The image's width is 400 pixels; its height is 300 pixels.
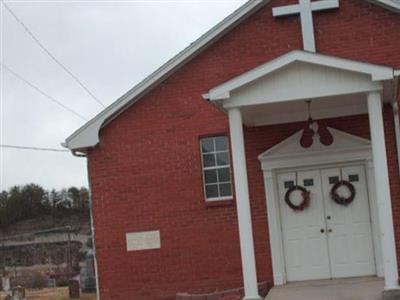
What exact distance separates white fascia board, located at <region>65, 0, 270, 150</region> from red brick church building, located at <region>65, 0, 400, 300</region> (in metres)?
0.02

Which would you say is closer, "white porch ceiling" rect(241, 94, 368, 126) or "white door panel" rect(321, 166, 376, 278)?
"white porch ceiling" rect(241, 94, 368, 126)

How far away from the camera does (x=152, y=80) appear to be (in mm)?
14461

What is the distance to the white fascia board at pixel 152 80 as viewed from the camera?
1426cm

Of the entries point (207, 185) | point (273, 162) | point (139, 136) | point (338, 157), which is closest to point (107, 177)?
point (139, 136)

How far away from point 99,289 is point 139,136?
3.20 meters

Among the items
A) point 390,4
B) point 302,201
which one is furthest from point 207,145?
point 390,4

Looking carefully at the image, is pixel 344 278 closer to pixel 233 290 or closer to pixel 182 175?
pixel 233 290

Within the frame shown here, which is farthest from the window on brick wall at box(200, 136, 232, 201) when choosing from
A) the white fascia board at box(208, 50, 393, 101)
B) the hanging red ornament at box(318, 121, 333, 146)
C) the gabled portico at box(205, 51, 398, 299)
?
the white fascia board at box(208, 50, 393, 101)

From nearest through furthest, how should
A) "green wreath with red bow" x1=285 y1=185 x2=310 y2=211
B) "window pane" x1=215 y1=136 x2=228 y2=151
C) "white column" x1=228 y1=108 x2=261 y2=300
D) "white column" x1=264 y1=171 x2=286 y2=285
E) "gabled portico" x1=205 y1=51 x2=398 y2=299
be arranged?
"gabled portico" x1=205 y1=51 x2=398 y2=299
"white column" x1=228 y1=108 x2=261 y2=300
"white column" x1=264 y1=171 x2=286 y2=285
"green wreath with red bow" x1=285 y1=185 x2=310 y2=211
"window pane" x1=215 y1=136 x2=228 y2=151

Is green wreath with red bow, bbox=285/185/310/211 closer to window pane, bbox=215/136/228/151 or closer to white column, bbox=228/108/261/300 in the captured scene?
window pane, bbox=215/136/228/151

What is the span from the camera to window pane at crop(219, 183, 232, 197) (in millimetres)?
14383

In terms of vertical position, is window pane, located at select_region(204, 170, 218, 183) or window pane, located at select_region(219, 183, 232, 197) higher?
window pane, located at select_region(204, 170, 218, 183)

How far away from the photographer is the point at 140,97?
1464cm

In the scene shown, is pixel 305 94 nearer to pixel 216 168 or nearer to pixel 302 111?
pixel 302 111
